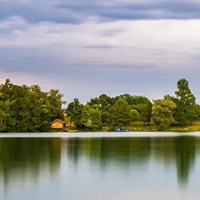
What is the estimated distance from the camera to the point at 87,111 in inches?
3720

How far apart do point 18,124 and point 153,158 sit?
5801cm

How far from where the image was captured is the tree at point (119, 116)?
313ft

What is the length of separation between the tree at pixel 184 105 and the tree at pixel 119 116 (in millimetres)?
8851

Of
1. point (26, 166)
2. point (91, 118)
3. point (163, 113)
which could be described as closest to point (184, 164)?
point (26, 166)

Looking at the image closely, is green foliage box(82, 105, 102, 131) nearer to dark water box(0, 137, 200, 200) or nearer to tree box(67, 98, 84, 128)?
tree box(67, 98, 84, 128)

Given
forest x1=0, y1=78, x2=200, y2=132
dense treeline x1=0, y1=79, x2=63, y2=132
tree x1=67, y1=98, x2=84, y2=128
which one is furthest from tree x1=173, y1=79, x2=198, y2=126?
dense treeline x1=0, y1=79, x2=63, y2=132

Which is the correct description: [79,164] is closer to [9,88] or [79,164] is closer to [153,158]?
[153,158]

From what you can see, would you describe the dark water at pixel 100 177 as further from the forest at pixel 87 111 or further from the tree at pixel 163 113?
the tree at pixel 163 113

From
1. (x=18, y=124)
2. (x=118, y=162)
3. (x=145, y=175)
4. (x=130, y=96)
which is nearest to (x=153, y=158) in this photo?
(x=118, y=162)

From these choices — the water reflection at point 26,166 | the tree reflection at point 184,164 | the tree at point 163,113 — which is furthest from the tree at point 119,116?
the water reflection at point 26,166

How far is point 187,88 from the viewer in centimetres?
10200

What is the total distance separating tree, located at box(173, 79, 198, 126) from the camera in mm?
96750

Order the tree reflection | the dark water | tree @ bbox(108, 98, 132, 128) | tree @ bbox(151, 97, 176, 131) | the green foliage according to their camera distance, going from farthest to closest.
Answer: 1. tree @ bbox(108, 98, 132, 128)
2. tree @ bbox(151, 97, 176, 131)
3. the green foliage
4. the tree reflection
5. the dark water

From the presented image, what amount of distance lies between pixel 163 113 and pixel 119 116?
7.91m
